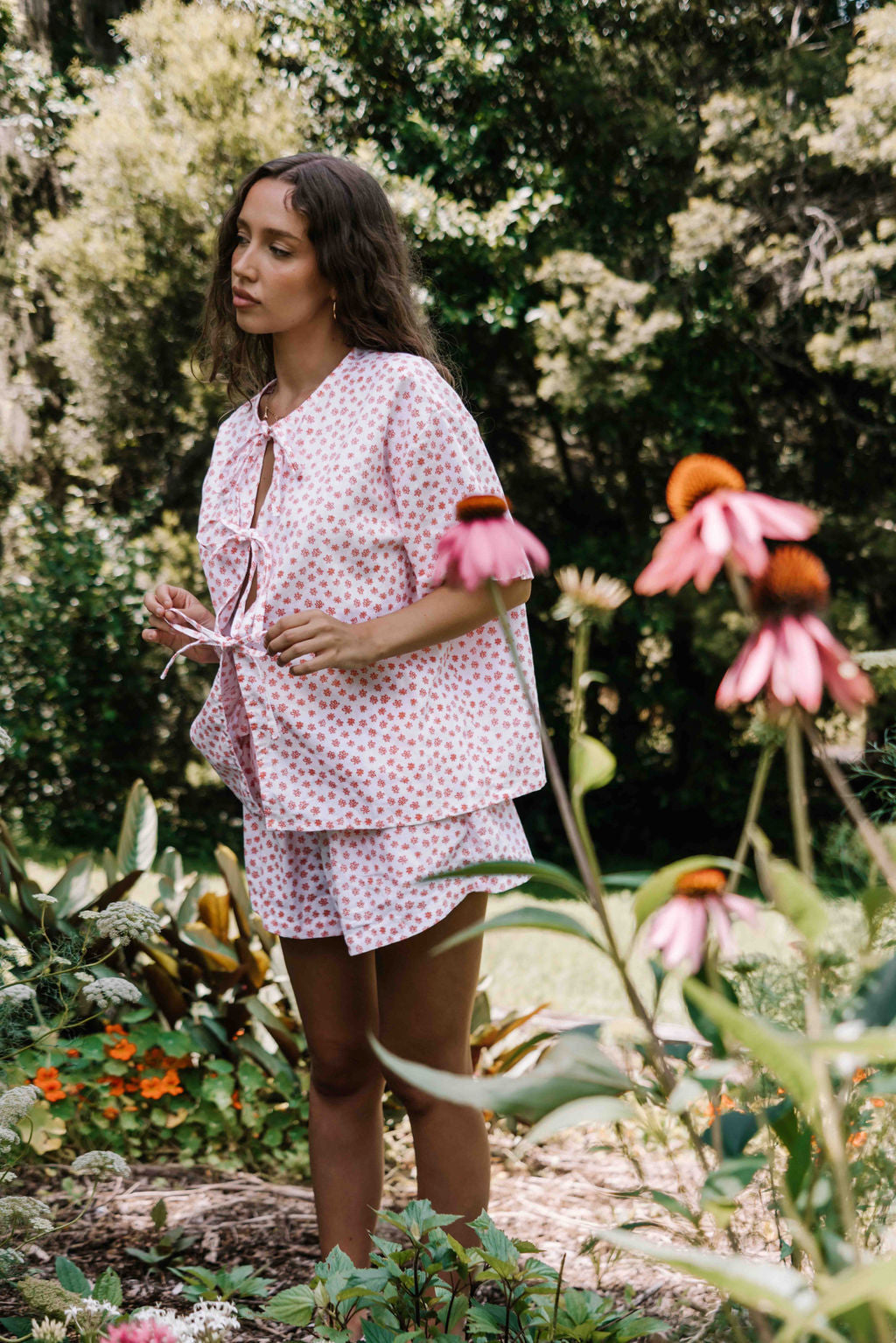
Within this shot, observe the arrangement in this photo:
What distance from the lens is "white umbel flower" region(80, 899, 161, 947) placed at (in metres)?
1.63

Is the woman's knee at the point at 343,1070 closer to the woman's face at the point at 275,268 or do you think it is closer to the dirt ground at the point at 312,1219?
the dirt ground at the point at 312,1219

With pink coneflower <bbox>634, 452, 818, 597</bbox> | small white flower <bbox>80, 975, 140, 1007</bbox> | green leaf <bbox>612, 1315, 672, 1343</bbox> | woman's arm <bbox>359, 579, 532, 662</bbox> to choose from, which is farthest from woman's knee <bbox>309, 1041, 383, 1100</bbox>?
pink coneflower <bbox>634, 452, 818, 597</bbox>

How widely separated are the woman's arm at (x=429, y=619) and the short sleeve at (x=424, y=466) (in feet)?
0.22

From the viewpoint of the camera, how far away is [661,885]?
73 centimetres

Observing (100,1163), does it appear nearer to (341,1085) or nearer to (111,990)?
(111,990)

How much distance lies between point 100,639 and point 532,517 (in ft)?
10.0

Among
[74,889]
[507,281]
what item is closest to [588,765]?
[74,889]

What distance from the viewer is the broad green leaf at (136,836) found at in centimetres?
294

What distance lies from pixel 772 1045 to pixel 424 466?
44.6 inches

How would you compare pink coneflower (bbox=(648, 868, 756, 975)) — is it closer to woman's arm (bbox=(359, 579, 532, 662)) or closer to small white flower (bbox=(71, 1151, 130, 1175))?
woman's arm (bbox=(359, 579, 532, 662))

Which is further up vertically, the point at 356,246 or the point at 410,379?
the point at 356,246

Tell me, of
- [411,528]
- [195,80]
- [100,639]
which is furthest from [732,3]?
[411,528]

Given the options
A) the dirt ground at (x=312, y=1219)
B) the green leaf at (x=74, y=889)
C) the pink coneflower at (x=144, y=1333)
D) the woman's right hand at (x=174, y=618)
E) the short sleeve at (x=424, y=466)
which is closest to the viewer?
the pink coneflower at (x=144, y=1333)

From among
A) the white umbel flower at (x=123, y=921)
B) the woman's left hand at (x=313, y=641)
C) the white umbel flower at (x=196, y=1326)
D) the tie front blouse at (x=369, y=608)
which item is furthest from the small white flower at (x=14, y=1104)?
the woman's left hand at (x=313, y=641)
